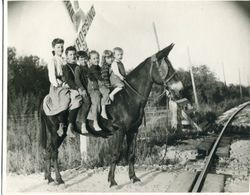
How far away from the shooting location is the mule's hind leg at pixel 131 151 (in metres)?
3.76

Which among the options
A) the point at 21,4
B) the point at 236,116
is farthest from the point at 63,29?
the point at 236,116

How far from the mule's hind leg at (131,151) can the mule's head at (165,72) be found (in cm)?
46

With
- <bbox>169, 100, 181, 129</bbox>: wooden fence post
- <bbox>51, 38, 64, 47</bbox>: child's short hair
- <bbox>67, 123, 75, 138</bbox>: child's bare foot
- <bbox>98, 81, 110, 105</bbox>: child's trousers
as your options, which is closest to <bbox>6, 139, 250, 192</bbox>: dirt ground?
<bbox>169, 100, 181, 129</bbox>: wooden fence post

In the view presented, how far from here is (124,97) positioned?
12.3 feet

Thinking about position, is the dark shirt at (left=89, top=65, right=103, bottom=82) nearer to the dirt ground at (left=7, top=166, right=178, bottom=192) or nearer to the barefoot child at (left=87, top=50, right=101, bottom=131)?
the barefoot child at (left=87, top=50, right=101, bottom=131)

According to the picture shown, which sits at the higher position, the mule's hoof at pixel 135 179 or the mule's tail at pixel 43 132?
the mule's tail at pixel 43 132

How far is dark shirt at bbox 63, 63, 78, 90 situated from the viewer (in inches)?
147

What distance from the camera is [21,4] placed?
3789 mm

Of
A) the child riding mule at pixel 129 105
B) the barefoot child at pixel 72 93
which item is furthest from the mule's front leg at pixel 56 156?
the barefoot child at pixel 72 93

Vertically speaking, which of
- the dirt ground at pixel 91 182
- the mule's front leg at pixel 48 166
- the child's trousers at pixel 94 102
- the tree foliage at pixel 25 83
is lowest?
the dirt ground at pixel 91 182

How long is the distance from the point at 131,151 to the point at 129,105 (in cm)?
37

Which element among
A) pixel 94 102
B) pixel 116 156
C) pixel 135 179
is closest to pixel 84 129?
pixel 94 102

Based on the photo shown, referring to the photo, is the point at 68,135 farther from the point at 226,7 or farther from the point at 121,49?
the point at 226,7

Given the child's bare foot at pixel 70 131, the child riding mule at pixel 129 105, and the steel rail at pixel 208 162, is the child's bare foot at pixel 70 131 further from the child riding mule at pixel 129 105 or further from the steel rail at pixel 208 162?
the steel rail at pixel 208 162
